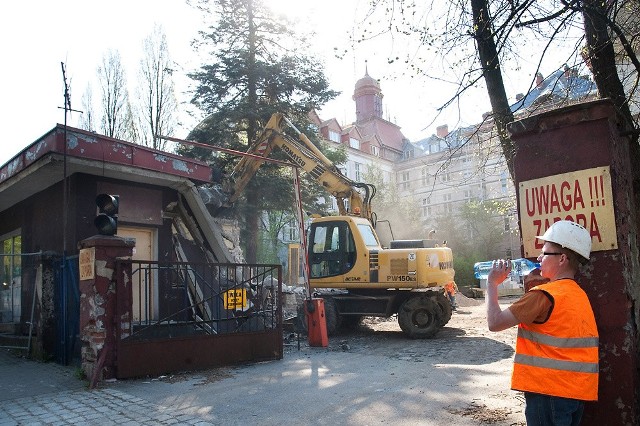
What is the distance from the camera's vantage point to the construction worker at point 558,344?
278 centimetres

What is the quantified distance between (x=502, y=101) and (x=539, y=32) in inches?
31.8

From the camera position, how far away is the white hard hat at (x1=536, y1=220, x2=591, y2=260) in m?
2.88

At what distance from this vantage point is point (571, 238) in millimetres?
2896

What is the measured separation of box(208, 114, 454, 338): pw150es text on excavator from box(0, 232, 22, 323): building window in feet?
18.8

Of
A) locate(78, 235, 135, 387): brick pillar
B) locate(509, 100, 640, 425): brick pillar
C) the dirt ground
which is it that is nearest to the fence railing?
the dirt ground

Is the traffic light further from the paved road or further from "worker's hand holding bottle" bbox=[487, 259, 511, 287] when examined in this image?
"worker's hand holding bottle" bbox=[487, 259, 511, 287]

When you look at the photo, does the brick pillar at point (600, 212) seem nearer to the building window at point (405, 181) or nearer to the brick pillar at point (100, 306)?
the brick pillar at point (100, 306)

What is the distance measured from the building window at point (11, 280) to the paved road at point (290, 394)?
3.26 meters

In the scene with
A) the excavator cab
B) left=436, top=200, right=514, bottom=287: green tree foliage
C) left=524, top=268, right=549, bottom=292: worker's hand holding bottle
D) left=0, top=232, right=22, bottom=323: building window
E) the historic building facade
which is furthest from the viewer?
the historic building facade

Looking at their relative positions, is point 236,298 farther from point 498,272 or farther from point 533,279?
point 498,272

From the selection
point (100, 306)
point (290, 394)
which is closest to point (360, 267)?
point (290, 394)

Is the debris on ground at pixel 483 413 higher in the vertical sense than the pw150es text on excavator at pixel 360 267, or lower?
lower

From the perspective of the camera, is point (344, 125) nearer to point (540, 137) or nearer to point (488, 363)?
point (488, 363)

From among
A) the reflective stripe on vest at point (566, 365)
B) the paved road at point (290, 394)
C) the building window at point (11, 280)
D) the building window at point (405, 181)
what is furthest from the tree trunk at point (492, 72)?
the building window at point (405, 181)
